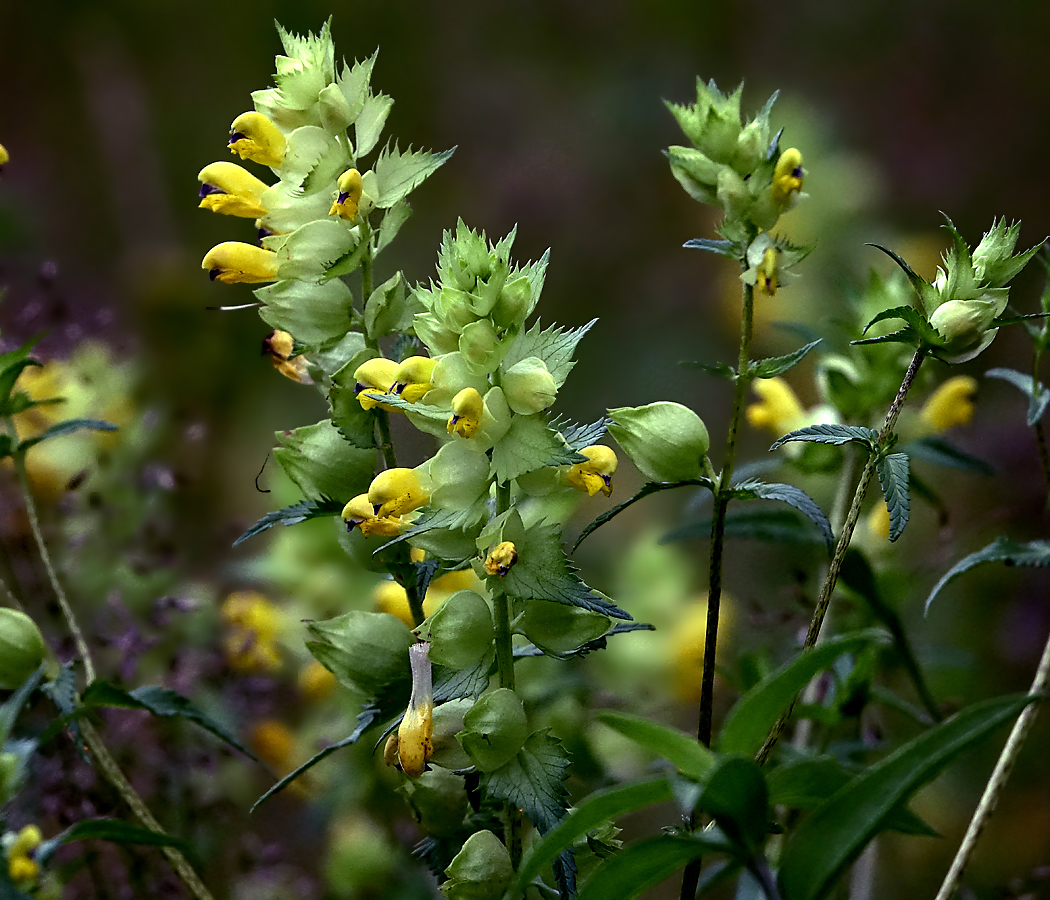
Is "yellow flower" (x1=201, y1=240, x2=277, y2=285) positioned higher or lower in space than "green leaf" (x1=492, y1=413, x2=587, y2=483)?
higher

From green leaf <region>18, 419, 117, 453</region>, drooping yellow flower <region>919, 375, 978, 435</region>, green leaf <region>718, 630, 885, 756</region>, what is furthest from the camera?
drooping yellow flower <region>919, 375, 978, 435</region>

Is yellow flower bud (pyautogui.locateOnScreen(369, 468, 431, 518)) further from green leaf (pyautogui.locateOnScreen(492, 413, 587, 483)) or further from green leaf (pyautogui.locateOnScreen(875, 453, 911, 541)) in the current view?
green leaf (pyautogui.locateOnScreen(875, 453, 911, 541))

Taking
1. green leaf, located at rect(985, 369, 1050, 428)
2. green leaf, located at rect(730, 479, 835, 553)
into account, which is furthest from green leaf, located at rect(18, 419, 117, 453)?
green leaf, located at rect(985, 369, 1050, 428)

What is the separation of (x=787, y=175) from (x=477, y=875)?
0.29 m

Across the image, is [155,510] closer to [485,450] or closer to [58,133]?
[485,450]

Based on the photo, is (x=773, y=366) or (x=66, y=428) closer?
(x=773, y=366)

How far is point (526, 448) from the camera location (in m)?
0.36

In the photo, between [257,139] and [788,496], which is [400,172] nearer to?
[257,139]

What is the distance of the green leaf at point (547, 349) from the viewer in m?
0.37

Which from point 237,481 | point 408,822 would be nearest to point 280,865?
point 408,822

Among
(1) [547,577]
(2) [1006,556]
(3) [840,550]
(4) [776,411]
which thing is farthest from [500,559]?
(4) [776,411]

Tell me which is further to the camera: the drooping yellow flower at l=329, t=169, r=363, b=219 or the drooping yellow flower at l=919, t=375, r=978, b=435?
the drooping yellow flower at l=919, t=375, r=978, b=435

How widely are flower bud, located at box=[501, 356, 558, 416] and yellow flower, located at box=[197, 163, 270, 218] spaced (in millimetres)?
158

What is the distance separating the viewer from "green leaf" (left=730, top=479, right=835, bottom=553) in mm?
371
